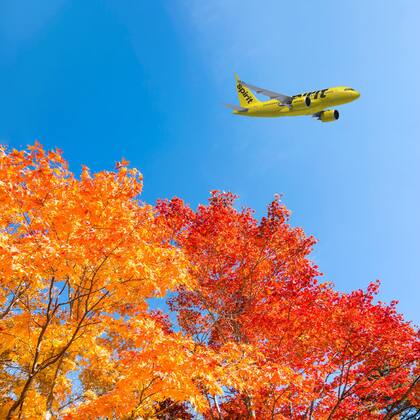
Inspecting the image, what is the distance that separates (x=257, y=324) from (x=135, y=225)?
25.9 ft

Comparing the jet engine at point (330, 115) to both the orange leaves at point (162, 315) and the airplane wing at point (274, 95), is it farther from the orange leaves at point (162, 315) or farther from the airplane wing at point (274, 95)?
the orange leaves at point (162, 315)

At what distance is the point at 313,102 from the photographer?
35938 mm

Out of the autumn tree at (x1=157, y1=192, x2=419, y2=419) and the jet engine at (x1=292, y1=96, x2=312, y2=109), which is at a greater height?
the jet engine at (x1=292, y1=96, x2=312, y2=109)

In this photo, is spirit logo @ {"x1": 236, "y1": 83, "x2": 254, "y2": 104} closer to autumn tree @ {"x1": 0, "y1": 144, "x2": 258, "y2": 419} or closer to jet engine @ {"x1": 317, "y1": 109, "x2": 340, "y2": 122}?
jet engine @ {"x1": 317, "y1": 109, "x2": 340, "y2": 122}

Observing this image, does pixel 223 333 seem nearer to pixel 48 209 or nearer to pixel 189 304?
pixel 189 304

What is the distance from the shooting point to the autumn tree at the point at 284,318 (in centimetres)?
1444

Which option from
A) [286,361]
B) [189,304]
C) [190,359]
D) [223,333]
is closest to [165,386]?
[190,359]

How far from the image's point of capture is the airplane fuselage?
1345 inches

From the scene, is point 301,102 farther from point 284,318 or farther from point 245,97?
point 284,318

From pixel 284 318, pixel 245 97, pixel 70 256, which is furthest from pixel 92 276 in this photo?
pixel 245 97

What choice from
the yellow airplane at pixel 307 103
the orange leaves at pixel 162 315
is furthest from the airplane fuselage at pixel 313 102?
the orange leaves at pixel 162 315

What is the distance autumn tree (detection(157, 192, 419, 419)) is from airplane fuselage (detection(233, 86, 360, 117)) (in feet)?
66.1

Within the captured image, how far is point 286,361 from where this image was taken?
14609 mm

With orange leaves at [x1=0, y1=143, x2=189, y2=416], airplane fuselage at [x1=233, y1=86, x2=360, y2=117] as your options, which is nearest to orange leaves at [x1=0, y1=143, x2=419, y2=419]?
orange leaves at [x1=0, y1=143, x2=189, y2=416]
